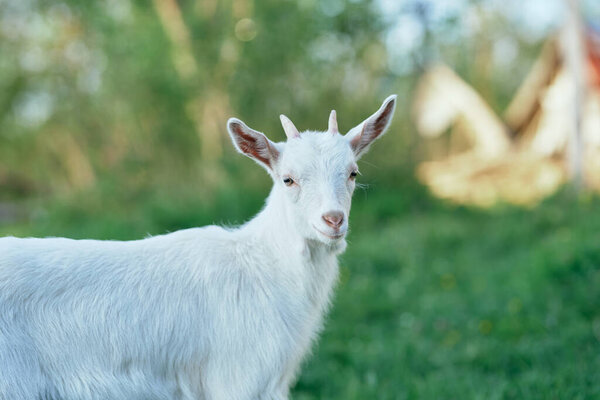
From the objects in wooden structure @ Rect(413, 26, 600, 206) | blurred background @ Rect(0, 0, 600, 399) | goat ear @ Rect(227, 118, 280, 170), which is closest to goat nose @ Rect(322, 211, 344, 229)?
goat ear @ Rect(227, 118, 280, 170)

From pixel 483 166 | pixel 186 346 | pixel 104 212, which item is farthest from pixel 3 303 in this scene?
pixel 483 166

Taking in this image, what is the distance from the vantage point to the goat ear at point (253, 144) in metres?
3.13

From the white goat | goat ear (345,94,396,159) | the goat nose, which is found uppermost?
goat ear (345,94,396,159)

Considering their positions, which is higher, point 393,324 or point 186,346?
point 186,346

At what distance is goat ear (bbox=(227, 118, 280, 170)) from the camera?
123 inches

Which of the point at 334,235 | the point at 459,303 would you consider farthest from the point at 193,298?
the point at 459,303

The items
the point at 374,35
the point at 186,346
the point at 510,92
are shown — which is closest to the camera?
the point at 186,346

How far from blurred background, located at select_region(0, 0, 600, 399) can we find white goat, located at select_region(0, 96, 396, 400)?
1.73 meters

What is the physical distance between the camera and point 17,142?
2405cm

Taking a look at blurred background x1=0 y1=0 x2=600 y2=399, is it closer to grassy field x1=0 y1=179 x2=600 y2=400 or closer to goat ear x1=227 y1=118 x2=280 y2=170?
grassy field x1=0 y1=179 x2=600 y2=400

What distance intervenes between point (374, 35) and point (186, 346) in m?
11.8

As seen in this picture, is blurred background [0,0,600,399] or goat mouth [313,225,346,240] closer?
goat mouth [313,225,346,240]

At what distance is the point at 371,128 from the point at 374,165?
6263mm

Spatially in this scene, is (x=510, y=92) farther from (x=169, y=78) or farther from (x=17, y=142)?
(x=17, y=142)
